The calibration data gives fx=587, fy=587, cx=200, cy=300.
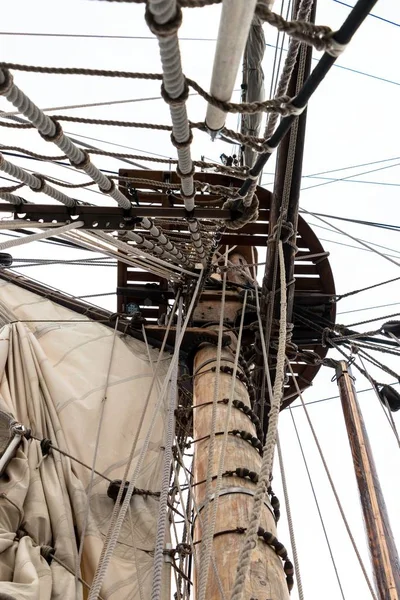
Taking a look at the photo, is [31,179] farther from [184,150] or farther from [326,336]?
[326,336]

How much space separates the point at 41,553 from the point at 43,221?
1395mm

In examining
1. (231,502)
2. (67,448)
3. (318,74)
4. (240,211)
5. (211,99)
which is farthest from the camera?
(67,448)

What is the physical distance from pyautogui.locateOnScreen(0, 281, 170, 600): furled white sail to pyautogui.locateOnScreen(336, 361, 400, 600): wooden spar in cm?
104

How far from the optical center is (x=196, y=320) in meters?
4.14

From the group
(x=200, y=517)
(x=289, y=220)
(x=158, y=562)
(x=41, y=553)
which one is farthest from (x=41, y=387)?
(x=158, y=562)

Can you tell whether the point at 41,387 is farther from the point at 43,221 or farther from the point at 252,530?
the point at 252,530

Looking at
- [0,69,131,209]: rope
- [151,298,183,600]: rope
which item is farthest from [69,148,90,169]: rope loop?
[151,298,183,600]: rope

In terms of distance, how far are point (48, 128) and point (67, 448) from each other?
2.04 m

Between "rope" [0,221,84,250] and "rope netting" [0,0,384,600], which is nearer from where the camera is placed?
"rope netting" [0,0,384,600]

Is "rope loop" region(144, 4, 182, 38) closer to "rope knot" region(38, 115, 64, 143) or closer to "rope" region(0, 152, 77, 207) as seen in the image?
"rope knot" region(38, 115, 64, 143)

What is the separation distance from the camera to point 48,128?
72.1 inches

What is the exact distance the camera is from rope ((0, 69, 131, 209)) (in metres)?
1.59

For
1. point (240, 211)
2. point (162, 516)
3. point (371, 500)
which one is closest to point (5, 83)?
point (240, 211)

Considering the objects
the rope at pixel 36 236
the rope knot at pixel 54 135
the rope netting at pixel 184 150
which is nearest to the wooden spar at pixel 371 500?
the rope netting at pixel 184 150
